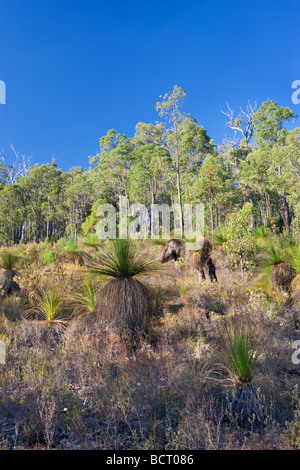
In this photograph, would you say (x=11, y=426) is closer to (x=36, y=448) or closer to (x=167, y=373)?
(x=36, y=448)

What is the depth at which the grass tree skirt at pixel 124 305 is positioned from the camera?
5645 mm

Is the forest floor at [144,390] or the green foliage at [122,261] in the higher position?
the green foliage at [122,261]

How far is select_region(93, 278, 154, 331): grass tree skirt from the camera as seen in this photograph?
5.64 meters

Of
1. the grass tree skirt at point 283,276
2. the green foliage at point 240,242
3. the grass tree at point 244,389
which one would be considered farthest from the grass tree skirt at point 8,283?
the grass tree skirt at point 283,276

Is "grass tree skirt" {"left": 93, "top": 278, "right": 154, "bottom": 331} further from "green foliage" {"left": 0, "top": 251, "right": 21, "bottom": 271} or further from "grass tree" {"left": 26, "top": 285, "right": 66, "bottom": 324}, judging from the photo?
"green foliage" {"left": 0, "top": 251, "right": 21, "bottom": 271}

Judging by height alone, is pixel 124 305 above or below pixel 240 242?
below

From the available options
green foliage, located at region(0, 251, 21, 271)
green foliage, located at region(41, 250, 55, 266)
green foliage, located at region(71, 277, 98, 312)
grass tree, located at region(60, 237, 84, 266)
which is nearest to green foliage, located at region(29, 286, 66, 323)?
green foliage, located at region(71, 277, 98, 312)

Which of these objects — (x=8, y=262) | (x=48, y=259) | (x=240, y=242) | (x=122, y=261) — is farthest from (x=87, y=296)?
(x=240, y=242)

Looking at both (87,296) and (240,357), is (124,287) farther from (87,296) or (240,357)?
(240,357)

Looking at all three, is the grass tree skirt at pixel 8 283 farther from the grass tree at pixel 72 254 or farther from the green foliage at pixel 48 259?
the grass tree at pixel 72 254

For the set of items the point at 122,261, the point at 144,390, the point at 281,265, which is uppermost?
the point at 122,261

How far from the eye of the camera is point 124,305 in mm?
5699

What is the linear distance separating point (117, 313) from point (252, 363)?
278cm

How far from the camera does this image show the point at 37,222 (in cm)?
4503
